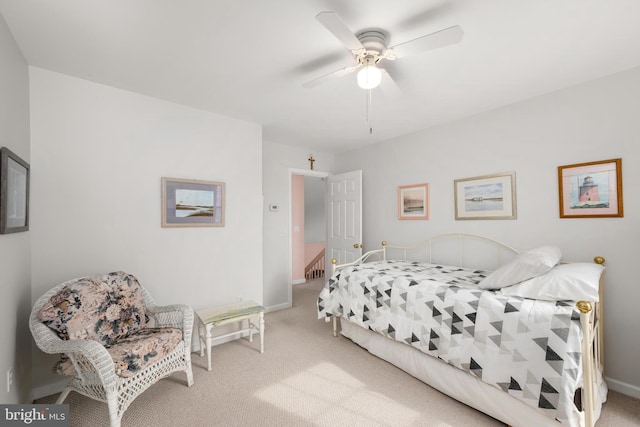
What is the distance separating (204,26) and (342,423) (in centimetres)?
262

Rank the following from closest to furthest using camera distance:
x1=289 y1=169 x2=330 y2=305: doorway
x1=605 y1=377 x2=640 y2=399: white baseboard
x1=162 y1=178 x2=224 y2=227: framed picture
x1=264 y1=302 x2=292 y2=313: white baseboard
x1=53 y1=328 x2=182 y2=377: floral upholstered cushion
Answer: x1=53 y1=328 x2=182 y2=377: floral upholstered cushion, x1=605 y1=377 x2=640 y2=399: white baseboard, x1=162 y1=178 x2=224 y2=227: framed picture, x1=264 y1=302 x2=292 y2=313: white baseboard, x1=289 y1=169 x2=330 y2=305: doorway

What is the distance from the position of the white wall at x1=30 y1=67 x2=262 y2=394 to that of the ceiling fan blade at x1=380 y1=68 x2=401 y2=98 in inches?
70.9

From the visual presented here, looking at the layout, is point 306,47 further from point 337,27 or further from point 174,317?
point 174,317

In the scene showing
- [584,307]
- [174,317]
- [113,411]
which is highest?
[584,307]

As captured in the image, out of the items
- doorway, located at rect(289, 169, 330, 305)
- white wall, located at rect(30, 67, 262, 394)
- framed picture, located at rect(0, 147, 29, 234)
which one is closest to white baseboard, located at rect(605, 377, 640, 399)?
white wall, located at rect(30, 67, 262, 394)

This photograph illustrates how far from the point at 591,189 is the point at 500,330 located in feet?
5.07

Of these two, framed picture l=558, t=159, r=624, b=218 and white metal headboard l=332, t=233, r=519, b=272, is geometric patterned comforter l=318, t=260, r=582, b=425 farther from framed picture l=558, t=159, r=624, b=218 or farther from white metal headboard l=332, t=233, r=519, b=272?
framed picture l=558, t=159, r=624, b=218

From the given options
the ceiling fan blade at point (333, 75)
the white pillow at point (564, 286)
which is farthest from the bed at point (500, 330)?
the ceiling fan blade at point (333, 75)

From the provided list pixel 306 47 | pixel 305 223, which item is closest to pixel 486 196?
pixel 306 47

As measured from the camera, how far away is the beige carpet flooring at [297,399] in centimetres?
183

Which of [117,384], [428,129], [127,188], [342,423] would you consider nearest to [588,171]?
[428,129]

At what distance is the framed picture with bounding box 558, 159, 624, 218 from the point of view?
2193mm

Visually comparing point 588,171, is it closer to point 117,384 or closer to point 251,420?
point 251,420

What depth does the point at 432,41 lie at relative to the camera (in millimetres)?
1471
